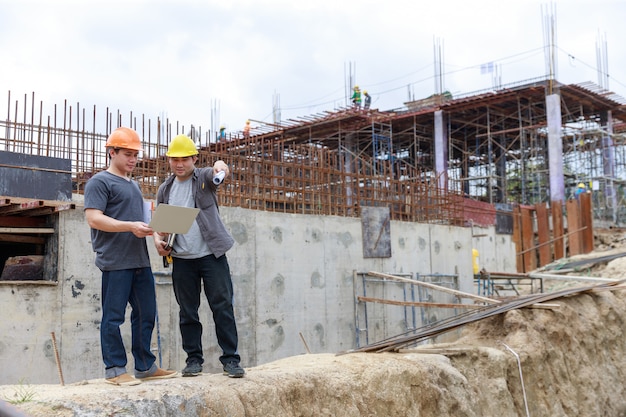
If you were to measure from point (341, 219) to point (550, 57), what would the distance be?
53.0ft

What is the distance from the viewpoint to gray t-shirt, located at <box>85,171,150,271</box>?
4.33 metres

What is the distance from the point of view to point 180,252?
15.0ft

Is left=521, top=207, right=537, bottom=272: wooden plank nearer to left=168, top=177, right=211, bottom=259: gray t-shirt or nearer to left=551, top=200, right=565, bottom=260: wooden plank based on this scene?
left=551, top=200, right=565, bottom=260: wooden plank

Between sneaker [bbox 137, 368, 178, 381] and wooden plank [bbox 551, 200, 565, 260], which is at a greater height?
wooden plank [bbox 551, 200, 565, 260]

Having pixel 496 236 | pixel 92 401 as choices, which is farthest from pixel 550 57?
pixel 92 401

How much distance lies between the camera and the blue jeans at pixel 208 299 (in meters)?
4.60

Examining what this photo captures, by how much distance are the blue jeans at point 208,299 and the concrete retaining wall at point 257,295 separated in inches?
143

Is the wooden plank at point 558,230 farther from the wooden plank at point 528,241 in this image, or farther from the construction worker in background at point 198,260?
the construction worker in background at point 198,260

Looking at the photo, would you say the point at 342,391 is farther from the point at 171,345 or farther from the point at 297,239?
the point at 297,239

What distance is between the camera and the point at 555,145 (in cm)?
2386

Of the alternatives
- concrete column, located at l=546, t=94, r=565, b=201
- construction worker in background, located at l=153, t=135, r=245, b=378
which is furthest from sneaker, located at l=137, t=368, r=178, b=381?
concrete column, located at l=546, t=94, r=565, b=201

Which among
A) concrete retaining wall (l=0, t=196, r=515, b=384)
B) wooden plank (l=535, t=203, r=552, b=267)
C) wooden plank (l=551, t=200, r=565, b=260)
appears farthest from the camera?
wooden plank (l=535, t=203, r=552, b=267)

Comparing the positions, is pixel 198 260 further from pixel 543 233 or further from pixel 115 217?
pixel 543 233

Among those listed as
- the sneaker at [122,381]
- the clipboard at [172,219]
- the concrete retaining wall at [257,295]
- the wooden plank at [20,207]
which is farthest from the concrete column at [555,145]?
the sneaker at [122,381]
